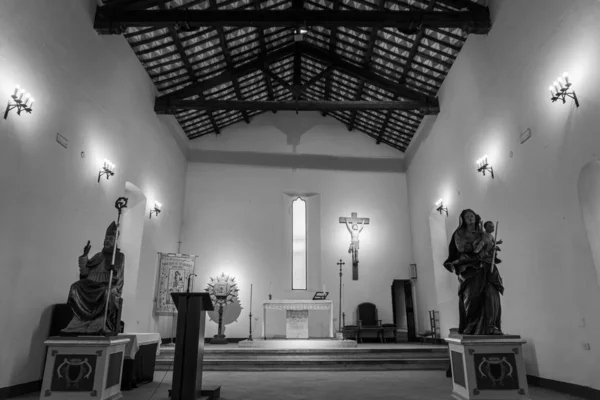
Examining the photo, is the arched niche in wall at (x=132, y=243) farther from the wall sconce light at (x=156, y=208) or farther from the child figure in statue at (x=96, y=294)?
the child figure in statue at (x=96, y=294)

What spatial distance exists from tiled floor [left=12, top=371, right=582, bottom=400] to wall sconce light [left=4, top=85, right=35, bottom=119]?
3.36m

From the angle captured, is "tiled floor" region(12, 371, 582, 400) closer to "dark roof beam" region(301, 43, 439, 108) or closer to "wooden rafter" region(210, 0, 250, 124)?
"dark roof beam" region(301, 43, 439, 108)

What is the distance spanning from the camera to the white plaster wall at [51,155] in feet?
15.4

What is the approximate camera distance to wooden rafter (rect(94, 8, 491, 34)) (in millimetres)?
6727

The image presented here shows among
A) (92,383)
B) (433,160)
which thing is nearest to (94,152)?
(92,383)

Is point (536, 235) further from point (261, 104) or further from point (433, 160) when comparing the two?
point (261, 104)

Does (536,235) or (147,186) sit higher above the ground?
Answer: (147,186)

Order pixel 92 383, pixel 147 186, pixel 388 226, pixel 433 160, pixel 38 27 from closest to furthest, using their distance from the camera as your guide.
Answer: pixel 92 383
pixel 38 27
pixel 147 186
pixel 433 160
pixel 388 226

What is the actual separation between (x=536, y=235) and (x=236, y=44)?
23.9 ft

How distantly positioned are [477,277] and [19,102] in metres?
5.60

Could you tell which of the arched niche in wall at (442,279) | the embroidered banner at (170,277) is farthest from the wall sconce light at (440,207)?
the embroidered banner at (170,277)

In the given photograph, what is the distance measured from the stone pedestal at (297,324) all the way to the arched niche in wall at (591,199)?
6.48m

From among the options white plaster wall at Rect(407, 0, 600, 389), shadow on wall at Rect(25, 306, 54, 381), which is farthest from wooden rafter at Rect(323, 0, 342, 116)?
shadow on wall at Rect(25, 306, 54, 381)

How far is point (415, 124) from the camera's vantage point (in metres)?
10.9
